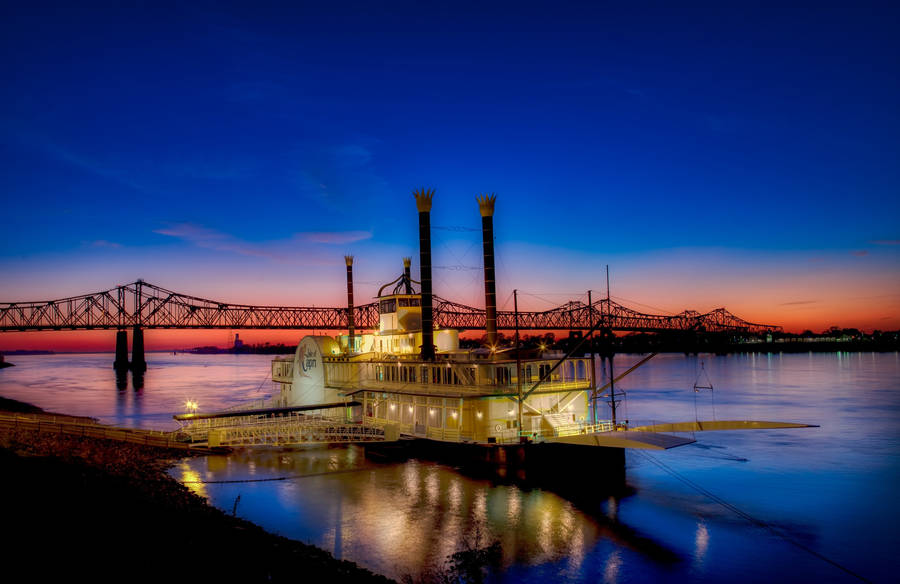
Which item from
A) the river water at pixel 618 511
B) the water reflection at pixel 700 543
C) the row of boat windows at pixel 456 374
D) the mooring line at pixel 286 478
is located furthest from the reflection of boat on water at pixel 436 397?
the water reflection at pixel 700 543

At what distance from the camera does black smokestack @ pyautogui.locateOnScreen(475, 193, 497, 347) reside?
3512cm

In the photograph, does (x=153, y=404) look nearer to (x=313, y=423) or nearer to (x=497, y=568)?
(x=313, y=423)

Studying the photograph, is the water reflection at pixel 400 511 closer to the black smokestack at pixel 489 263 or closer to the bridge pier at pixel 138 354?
the black smokestack at pixel 489 263

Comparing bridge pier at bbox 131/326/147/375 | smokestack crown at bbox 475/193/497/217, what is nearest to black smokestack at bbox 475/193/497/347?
smokestack crown at bbox 475/193/497/217

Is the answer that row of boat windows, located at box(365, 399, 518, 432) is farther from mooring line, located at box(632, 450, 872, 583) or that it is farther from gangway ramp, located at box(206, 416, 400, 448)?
mooring line, located at box(632, 450, 872, 583)

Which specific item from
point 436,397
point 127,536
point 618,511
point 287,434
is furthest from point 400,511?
point 287,434

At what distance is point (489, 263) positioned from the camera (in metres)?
36.4

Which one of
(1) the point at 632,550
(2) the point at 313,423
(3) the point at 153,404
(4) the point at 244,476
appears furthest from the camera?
(3) the point at 153,404

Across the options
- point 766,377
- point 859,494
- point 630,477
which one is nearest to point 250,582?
point 630,477

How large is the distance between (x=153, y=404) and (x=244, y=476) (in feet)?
171

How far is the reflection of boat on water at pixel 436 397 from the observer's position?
1045 inches

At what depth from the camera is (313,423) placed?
116 ft

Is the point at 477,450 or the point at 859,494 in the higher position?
the point at 477,450

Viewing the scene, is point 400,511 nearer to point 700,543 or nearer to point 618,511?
point 618,511
